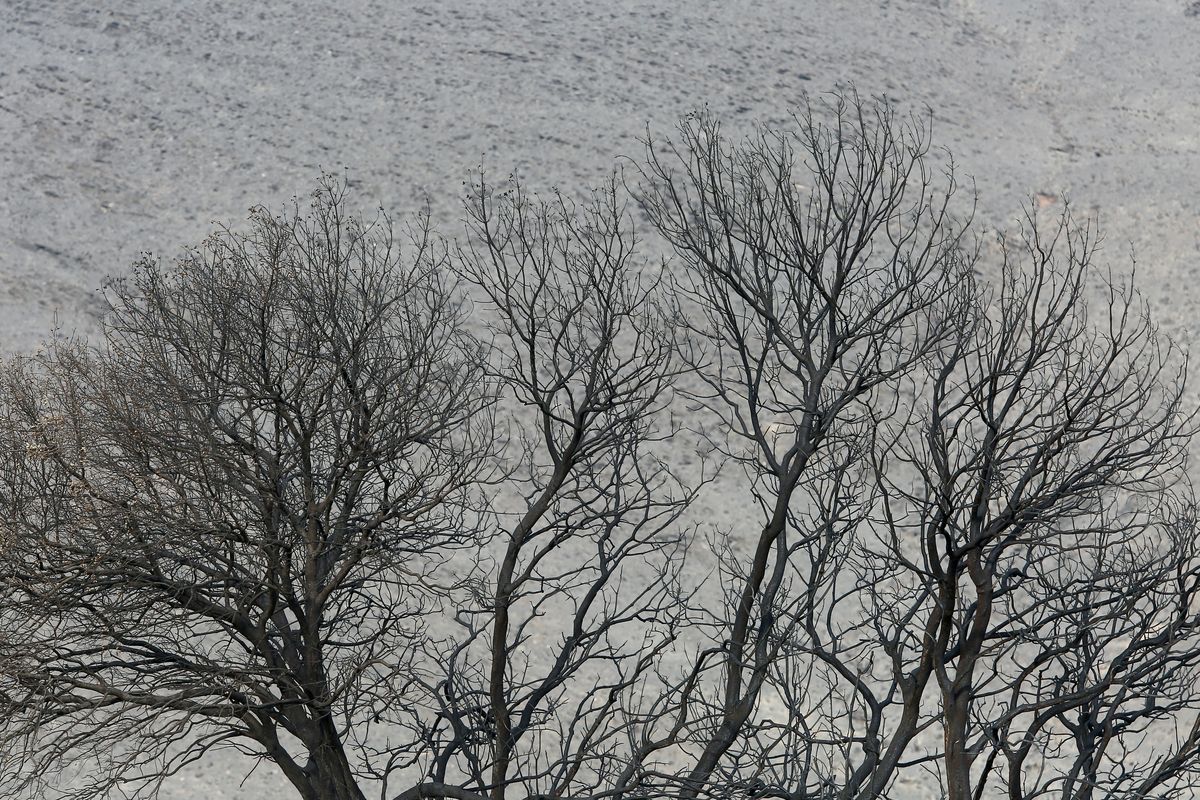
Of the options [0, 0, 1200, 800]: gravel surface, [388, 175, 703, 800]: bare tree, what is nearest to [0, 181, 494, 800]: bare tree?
[388, 175, 703, 800]: bare tree

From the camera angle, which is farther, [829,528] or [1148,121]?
[1148,121]

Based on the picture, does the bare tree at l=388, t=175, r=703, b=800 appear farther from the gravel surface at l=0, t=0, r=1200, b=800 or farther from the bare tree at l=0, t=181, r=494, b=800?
the gravel surface at l=0, t=0, r=1200, b=800

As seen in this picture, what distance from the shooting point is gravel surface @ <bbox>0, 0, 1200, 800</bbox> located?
3219 cm

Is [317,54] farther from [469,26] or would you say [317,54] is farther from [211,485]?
[211,485]

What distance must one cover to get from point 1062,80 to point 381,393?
34.4 m

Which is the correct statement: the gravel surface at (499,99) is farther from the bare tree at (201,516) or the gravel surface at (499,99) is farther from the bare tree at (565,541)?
the bare tree at (201,516)

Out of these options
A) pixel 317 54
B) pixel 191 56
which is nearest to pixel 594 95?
pixel 317 54

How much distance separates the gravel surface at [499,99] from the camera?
32188mm

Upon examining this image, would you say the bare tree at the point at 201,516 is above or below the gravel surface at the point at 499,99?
below

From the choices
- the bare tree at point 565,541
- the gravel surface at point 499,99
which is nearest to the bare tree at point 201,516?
the bare tree at point 565,541

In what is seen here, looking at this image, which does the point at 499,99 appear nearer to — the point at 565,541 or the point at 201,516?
the point at 565,541

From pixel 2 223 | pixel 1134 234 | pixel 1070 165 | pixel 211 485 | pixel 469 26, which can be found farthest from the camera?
pixel 469 26

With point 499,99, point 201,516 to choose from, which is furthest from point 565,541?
point 499,99

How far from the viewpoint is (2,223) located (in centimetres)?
3067
